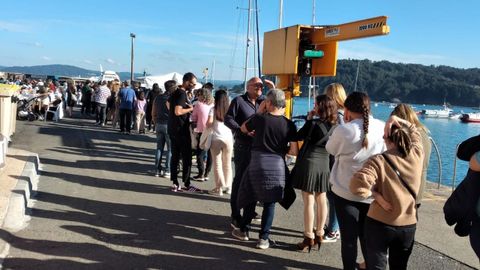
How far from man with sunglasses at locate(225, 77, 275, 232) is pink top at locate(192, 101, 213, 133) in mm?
2022

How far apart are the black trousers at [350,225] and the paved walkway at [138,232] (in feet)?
2.18

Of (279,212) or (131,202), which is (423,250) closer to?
(279,212)

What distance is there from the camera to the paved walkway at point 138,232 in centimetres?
471

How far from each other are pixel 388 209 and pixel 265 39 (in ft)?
25.9

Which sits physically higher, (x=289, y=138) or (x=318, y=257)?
(x=289, y=138)

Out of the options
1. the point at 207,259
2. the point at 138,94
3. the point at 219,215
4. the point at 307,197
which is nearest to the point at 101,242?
the point at 207,259

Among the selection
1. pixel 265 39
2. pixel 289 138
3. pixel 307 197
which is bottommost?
pixel 307 197

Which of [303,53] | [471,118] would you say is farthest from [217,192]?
[471,118]

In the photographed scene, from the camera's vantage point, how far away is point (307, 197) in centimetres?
512

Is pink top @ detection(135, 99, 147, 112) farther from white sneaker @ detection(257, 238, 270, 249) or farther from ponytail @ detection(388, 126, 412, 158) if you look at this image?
ponytail @ detection(388, 126, 412, 158)

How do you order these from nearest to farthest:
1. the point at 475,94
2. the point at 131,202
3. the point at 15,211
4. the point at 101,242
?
1. the point at 101,242
2. the point at 15,211
3. the point at 131,202
4. the point at 475,94

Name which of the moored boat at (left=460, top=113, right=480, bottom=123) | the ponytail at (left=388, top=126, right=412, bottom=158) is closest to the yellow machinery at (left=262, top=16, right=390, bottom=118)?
the ponytail at (left=388, top=126, right=412, bottom=158)

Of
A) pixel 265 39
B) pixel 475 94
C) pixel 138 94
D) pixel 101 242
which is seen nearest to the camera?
pixel 101 242

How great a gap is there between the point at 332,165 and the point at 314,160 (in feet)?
1.56
